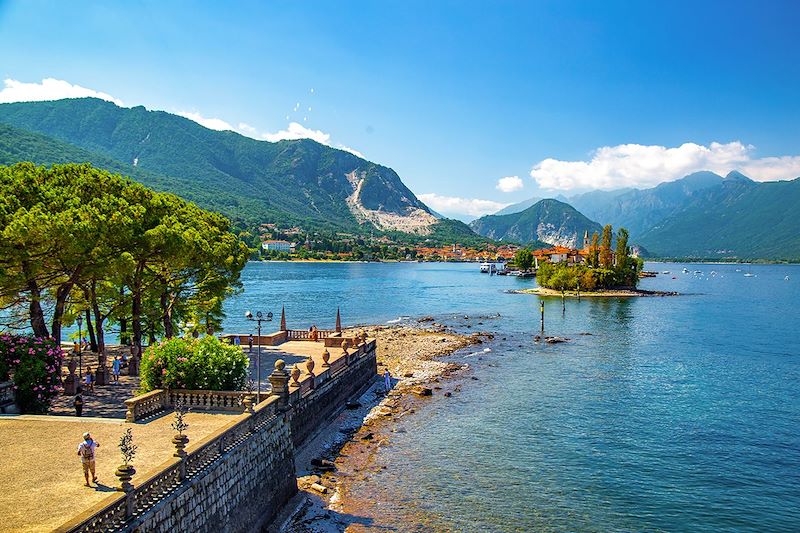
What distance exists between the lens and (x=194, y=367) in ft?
66.1

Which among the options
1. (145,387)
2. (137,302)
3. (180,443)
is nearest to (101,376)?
(137,302)

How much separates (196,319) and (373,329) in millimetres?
33214

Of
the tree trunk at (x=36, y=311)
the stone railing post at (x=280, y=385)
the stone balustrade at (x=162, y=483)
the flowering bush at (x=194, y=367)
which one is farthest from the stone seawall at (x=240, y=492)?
the tree trunk at (x=36, y=311)

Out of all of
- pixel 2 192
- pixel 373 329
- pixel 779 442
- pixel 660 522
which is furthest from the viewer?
pixel 373 329

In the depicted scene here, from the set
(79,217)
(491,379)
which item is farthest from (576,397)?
(79,217)

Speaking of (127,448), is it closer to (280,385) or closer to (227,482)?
(227,482)

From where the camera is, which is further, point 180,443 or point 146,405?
point 146,405

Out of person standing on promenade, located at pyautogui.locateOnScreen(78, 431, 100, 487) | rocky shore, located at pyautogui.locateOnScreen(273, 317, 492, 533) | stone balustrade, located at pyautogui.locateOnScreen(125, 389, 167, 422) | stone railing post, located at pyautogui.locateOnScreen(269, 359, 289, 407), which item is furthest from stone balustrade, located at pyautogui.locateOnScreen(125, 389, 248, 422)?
person standing on promenade, located at pyautogui.locateOnScreen(78, 431, 100, 487)

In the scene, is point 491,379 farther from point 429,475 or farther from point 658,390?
point 429,475

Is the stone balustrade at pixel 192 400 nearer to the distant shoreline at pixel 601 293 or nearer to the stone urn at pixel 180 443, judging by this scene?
the stone urn at pixel 180 443

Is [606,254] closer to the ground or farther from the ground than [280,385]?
farther from the ground

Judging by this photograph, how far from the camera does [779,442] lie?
29.0 m

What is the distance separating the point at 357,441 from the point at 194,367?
1011cm

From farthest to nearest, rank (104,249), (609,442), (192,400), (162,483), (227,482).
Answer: (609,442) → (104,249) → (192,400) → (227,482) → (162,483)
